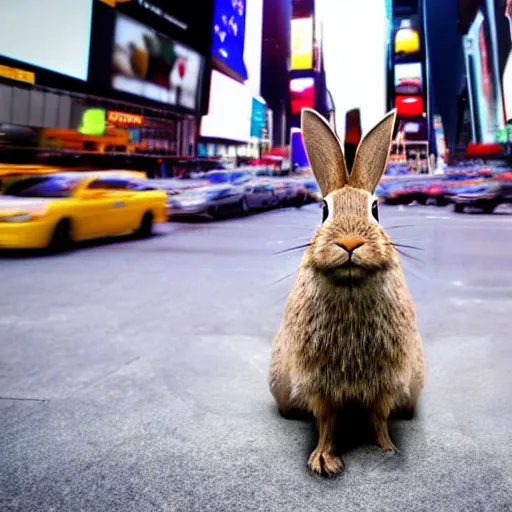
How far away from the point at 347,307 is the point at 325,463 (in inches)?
14.9

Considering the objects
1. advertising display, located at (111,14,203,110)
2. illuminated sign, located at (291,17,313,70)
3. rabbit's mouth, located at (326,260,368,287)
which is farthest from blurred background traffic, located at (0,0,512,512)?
rabbit's mouth, located at (326,260,368,287)

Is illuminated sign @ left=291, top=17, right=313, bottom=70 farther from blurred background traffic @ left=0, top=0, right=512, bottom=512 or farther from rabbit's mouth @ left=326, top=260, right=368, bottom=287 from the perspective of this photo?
rabbit's mouth @ left=326, top=260, right=368, bottom=287

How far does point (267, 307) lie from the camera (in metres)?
2.61

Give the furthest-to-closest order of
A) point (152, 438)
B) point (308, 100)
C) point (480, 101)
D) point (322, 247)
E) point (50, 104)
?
point (50, 104) → point (480, 101) → point (308, 100) → point (152, 438) → point (322, 247)

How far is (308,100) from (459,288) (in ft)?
3.71

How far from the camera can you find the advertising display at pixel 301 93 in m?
2.35

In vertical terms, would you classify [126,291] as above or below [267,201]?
below

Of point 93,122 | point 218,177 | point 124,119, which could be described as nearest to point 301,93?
point 218,177

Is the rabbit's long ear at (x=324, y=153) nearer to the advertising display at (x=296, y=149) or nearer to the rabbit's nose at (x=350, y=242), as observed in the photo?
the rabbit's nose at (x=350, y=242)

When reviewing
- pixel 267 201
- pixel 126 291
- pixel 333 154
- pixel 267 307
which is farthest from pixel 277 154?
pixel 333 154

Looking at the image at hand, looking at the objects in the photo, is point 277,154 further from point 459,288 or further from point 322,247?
point 322,247

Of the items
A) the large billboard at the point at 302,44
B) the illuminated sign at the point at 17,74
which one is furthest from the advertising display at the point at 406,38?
the illuminated sign at the point at 17,74

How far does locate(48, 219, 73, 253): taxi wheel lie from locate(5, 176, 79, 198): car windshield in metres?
0.17

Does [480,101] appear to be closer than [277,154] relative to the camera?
No
